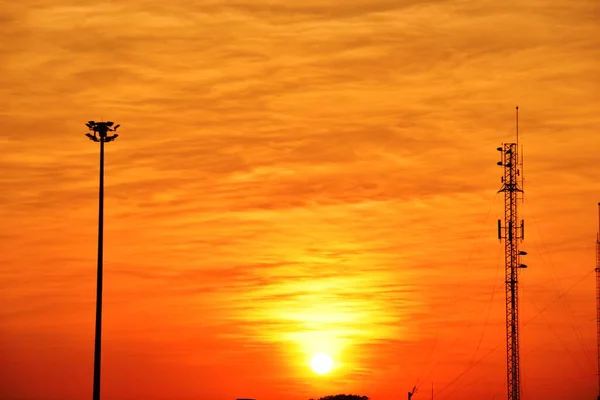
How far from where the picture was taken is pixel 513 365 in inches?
4540

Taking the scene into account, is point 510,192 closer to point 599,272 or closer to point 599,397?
point 599,272

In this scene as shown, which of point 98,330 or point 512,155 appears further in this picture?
point 512,155

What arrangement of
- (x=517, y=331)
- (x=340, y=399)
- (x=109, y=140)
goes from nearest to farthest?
1. (x=109, y=140)
2. (x=517, y=331)
3. (x=340, y=399)

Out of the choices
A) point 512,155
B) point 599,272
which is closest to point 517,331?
point 599,272

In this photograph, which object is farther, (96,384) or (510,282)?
(510,282)

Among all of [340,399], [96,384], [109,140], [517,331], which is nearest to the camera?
[96,384]

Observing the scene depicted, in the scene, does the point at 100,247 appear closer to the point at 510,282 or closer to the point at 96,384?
the point at 96,384

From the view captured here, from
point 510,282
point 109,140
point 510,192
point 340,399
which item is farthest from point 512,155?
point 340,399

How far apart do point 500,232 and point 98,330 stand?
182 feet

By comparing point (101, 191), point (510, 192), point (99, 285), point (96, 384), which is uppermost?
point (510, 192)

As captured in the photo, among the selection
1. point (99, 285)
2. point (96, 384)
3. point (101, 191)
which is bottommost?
point (96, 384)

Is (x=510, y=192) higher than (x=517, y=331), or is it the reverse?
(x=510, y=192)

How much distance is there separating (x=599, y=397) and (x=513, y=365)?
10.8m

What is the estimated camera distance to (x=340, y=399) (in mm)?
189750
